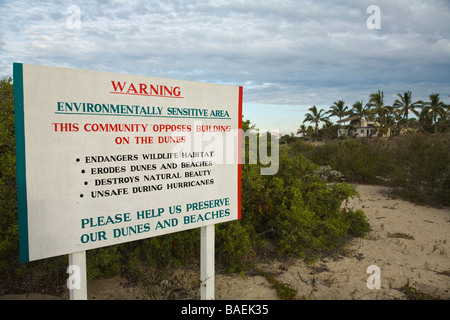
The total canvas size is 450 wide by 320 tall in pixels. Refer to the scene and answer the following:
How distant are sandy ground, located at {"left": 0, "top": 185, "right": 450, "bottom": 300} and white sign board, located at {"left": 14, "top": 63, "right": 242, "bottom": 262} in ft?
4.00

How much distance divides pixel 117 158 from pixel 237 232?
2.48 metres

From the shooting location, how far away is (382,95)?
38719mm

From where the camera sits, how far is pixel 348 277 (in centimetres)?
444

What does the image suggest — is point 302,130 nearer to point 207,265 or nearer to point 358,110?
point 358,110

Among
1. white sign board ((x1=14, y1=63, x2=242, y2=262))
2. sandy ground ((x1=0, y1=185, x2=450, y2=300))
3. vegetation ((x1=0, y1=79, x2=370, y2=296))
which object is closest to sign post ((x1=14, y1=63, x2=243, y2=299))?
white sign board ((x1=14, y1=63, x2=242, y2=262))

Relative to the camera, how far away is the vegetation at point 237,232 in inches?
164

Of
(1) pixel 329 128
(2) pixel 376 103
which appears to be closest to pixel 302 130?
(1) pixel 329 128

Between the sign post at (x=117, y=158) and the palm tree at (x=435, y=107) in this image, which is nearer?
the sign post at (x=117, y=158)

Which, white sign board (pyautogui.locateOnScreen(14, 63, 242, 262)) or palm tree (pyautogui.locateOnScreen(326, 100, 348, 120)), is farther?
palm tree (pyautogui.locateOnScreen(326, 100, 348, 120))

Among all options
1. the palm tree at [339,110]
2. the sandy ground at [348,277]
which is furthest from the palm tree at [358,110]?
the sandy ground at [348,277]

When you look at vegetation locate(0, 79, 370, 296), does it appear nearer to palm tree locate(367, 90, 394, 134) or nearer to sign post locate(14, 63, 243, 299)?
sign post locate(14, 63, 243, 299)

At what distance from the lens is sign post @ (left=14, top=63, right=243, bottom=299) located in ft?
7.89

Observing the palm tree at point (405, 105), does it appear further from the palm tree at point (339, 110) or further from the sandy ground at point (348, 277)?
the sandy ground at point (348, 277)

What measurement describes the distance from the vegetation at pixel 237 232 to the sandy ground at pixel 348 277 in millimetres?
206
